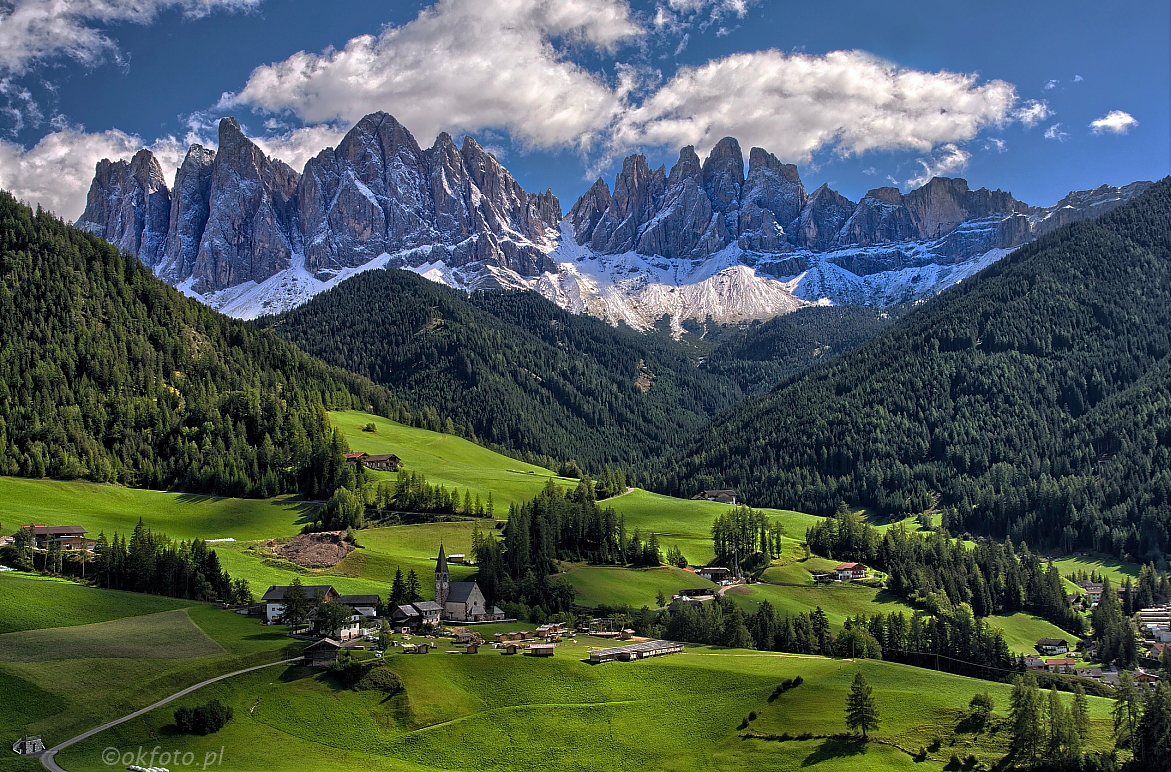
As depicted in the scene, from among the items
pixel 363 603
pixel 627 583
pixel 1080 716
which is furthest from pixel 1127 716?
pixel 363 603

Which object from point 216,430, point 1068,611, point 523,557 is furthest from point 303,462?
point 1068,611

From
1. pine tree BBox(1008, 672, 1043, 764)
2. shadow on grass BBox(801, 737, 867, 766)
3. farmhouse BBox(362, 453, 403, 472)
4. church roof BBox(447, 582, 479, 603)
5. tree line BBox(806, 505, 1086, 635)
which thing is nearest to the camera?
pine tree BBox(1008, 672, 1043, 764)

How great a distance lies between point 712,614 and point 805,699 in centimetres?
2960

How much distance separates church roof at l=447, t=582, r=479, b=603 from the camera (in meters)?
109

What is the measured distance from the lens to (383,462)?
18612 cm

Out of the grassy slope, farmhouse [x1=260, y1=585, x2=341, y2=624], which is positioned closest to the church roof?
farmhouse [x1=260, y1=585, x2=341, y2=624]

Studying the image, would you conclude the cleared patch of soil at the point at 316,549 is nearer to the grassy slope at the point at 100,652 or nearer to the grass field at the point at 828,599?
the grassy slope at the point at 100,652

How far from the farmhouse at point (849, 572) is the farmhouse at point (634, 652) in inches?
2352

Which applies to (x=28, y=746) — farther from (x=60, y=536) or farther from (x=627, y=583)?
(x=627, y=583)

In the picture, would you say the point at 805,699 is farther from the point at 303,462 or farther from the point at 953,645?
the point at 303,462

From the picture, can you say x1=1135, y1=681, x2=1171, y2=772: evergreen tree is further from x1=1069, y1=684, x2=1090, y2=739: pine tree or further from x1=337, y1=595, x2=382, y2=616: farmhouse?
x1=337, y1=595, x2=382, y2=616: farmhouse

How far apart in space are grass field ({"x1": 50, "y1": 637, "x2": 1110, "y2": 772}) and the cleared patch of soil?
4530cm

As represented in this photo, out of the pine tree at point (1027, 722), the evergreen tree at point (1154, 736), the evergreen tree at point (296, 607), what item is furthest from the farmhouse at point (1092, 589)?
the evergreen tree at point (296, 607)

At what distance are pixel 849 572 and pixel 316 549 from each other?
7880 cm
